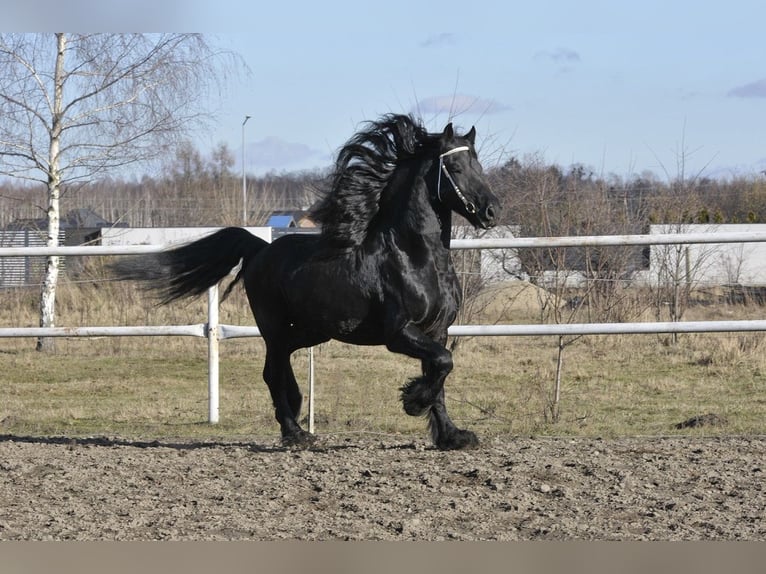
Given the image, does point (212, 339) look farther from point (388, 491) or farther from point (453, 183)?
point (388, 491)

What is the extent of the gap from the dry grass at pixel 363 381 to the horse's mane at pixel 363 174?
2155 mm

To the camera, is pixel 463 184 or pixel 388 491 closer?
pixel 388 491

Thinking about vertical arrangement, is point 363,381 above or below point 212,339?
below

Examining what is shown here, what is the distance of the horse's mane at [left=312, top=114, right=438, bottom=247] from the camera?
590 cm

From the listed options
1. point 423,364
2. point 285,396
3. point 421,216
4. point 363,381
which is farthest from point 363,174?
point 363,381

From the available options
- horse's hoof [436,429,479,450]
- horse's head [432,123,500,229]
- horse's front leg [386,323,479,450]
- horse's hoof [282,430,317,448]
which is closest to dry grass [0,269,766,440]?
horse's hoof [282,430,317,448]

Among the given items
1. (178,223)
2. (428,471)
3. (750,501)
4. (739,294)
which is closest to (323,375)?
(739,294)

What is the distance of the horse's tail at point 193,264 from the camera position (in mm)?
6730

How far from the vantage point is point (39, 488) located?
5.09 m

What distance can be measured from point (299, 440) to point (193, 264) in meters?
1.46

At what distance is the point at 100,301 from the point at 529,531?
938 cm

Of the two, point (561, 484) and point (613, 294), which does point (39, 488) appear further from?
point (613, 294)

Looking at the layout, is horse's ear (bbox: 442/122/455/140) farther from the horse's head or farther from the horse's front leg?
the horse's front leg

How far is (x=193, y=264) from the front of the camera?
6.75 metres
